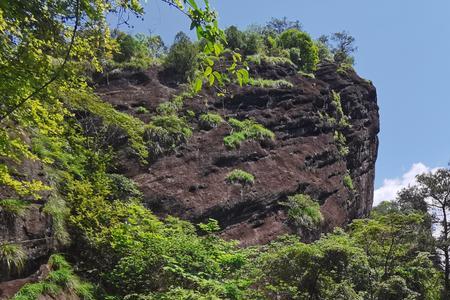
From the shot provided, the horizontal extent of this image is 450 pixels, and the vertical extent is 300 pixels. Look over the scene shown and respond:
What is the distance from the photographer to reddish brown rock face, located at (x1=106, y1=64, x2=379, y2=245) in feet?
52.7

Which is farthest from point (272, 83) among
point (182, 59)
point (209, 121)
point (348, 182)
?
point (348, 182)

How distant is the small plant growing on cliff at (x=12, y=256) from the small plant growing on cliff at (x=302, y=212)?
11042mm

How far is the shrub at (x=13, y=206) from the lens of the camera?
8846 millimetres

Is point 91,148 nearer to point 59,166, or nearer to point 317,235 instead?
point 59,166

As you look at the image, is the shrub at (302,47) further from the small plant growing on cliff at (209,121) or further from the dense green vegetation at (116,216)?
the dense green vegetation at (116,216)

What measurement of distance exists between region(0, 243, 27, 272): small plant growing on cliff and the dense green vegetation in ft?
0.07

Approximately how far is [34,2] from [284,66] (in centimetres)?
2181

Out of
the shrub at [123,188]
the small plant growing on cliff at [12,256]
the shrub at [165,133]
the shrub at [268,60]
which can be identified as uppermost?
the shrub at [268,60]

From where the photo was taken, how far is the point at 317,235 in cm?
1830

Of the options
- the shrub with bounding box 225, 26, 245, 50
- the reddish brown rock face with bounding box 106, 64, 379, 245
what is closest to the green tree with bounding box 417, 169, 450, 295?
the reddish brown rock face with bounding box 106, 64, 379, 245

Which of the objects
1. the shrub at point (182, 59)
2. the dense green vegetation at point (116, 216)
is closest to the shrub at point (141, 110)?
the dense green vegetation at point (116, 216)

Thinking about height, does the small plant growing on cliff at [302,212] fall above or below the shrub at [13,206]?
above

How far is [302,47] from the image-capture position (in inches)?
1076

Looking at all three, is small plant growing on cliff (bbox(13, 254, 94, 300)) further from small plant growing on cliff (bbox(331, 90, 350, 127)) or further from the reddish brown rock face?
small plant growing on cliff (bbox(331, 90, 350, 127))
